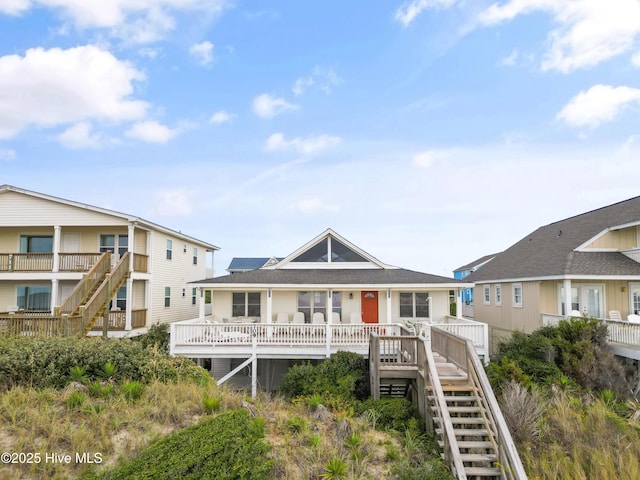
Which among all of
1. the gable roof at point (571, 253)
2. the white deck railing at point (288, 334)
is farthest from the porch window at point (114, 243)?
the gable roof at point (571, 253)

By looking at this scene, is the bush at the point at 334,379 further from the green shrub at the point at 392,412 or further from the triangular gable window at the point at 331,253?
the triangular gable window at the point at 331,253

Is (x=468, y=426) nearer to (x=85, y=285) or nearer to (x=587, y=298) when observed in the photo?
(x=587, y=298)

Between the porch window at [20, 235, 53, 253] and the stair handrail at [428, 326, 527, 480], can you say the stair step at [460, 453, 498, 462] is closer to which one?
the stair handrail at [428, 326, 527, 480]

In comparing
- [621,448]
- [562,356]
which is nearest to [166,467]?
[621,448]

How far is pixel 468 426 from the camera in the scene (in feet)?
28.4

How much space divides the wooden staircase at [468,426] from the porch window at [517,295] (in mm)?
10592

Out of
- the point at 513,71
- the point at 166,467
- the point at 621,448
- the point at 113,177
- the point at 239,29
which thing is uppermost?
the point at 239,29

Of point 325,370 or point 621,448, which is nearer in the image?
point 621,448

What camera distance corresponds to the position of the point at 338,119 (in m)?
20.6

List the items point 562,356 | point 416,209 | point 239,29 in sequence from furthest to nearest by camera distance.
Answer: point 416,209
point 239,29
point 562,356

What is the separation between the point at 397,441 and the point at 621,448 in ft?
14.8

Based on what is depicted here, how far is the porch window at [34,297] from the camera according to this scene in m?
19.8

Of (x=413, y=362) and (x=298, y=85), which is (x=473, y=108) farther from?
(x=413, y=362)

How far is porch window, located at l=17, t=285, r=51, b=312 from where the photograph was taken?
19.8 metres
